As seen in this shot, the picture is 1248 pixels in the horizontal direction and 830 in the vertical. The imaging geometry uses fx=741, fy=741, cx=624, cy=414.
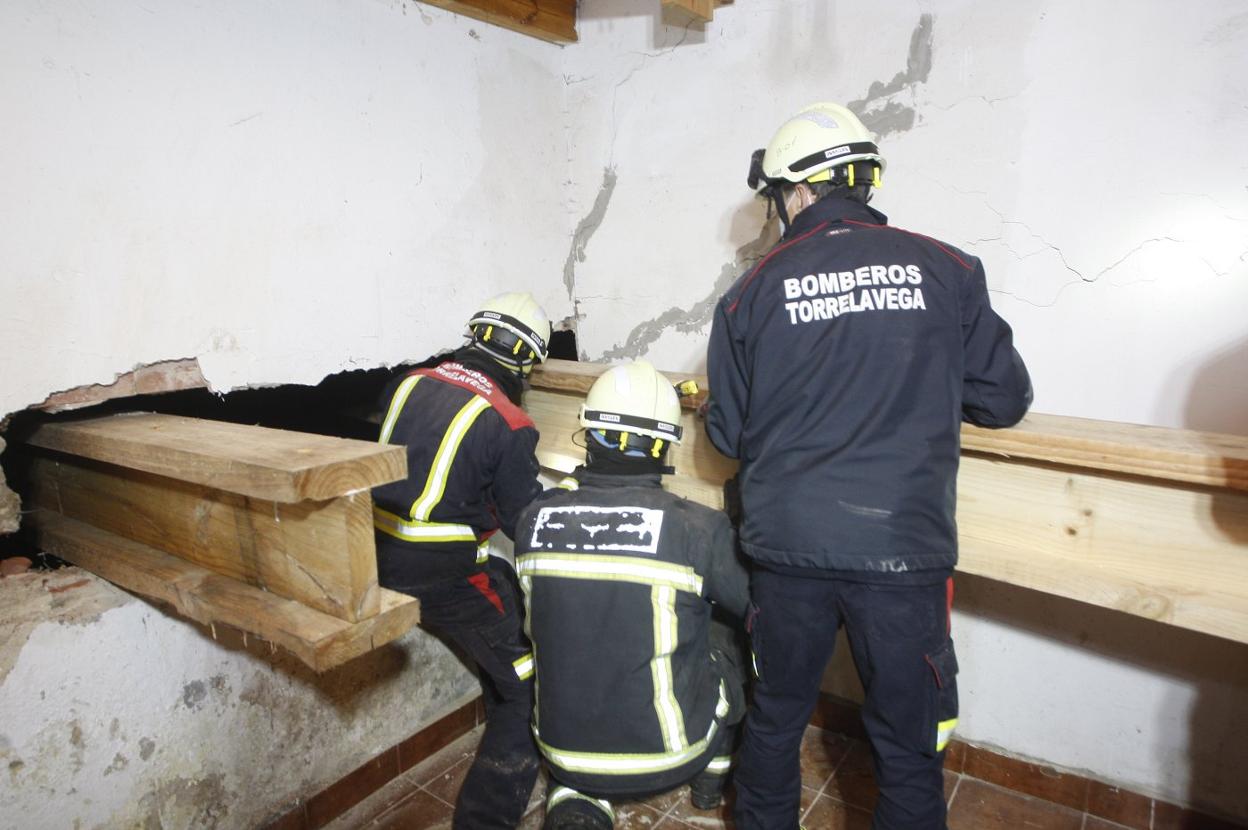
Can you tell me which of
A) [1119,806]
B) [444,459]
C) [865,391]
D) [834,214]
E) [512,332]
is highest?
[834,214]

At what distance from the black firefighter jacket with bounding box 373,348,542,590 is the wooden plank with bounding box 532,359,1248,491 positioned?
4.19 feet

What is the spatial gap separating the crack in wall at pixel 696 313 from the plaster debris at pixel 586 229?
0.37 meters

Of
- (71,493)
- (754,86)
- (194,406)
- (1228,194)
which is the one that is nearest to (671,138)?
(754,86)

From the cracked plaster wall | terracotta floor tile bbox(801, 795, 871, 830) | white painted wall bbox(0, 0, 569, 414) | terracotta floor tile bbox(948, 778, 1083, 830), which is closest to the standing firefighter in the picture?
terracotta floor tile bbox(801, 795, 871, 830)

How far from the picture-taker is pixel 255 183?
7.07 ft

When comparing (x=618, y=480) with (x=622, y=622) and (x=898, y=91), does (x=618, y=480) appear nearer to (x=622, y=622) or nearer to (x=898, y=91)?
(x=622, y=622)

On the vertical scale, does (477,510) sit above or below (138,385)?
below

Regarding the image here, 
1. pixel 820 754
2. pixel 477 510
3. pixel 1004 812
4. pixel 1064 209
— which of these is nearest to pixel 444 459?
pixel 477 510

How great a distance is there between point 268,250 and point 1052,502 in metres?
2.25

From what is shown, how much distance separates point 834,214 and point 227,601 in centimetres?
167

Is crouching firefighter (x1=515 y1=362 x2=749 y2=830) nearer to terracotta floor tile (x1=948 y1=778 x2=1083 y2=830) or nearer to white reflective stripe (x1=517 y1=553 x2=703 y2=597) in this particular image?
white reflective stripe (x1=517 y1=553 x2=703 y2=597)

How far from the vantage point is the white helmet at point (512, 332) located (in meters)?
2.50

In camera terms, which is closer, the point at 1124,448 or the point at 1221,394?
the point at 1124,448

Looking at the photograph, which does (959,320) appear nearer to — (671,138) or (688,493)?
(688,493)
